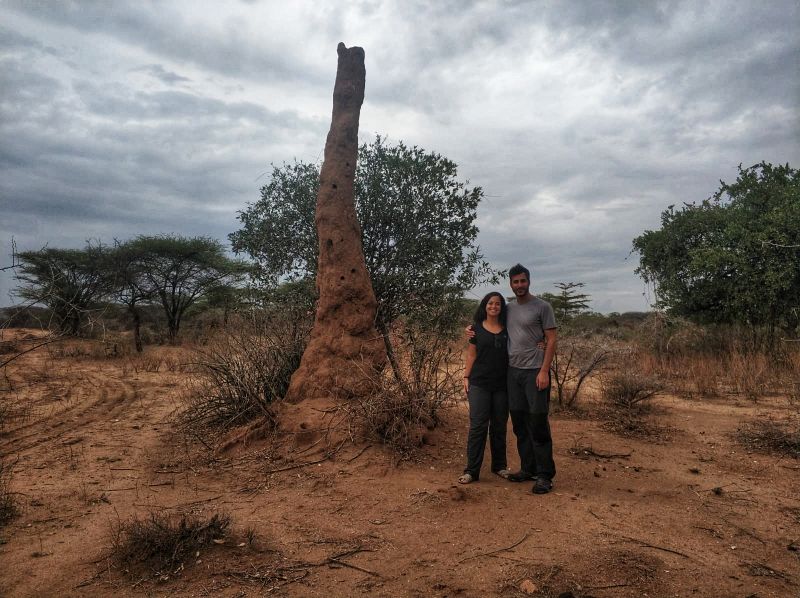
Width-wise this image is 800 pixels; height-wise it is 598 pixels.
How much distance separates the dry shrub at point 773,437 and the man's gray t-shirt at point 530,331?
10.9 ft

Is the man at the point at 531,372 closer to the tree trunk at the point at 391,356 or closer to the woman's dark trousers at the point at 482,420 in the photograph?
the woman's dark trousers at the point at 482,420

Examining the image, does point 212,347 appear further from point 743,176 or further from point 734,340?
point 743,176

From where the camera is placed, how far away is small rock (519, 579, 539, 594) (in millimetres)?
A: 2893

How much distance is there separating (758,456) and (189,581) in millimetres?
5673

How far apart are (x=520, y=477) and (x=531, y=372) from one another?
3.20 ft

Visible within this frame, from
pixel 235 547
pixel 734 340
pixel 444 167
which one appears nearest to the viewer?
pixel 235 547

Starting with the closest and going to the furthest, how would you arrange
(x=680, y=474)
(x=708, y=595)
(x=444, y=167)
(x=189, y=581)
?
(x=708, y=595), (x=189, y=581), (x=680, y=474), (x=444, y=167)

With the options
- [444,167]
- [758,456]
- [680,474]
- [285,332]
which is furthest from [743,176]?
[285,332]

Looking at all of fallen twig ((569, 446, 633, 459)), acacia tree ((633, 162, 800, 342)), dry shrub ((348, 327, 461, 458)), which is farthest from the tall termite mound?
acacia tree ((633, 162, 800, 342))

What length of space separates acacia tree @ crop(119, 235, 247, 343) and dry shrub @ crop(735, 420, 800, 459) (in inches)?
667

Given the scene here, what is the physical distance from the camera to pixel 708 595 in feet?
9.43

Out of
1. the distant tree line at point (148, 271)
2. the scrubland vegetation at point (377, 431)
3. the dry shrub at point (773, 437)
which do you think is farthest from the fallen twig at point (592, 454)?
the distant tree line at point (148, 271)

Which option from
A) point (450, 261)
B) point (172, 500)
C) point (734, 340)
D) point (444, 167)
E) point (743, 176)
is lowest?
point (172, 500)

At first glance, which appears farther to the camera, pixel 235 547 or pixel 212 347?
pixel 212 347
